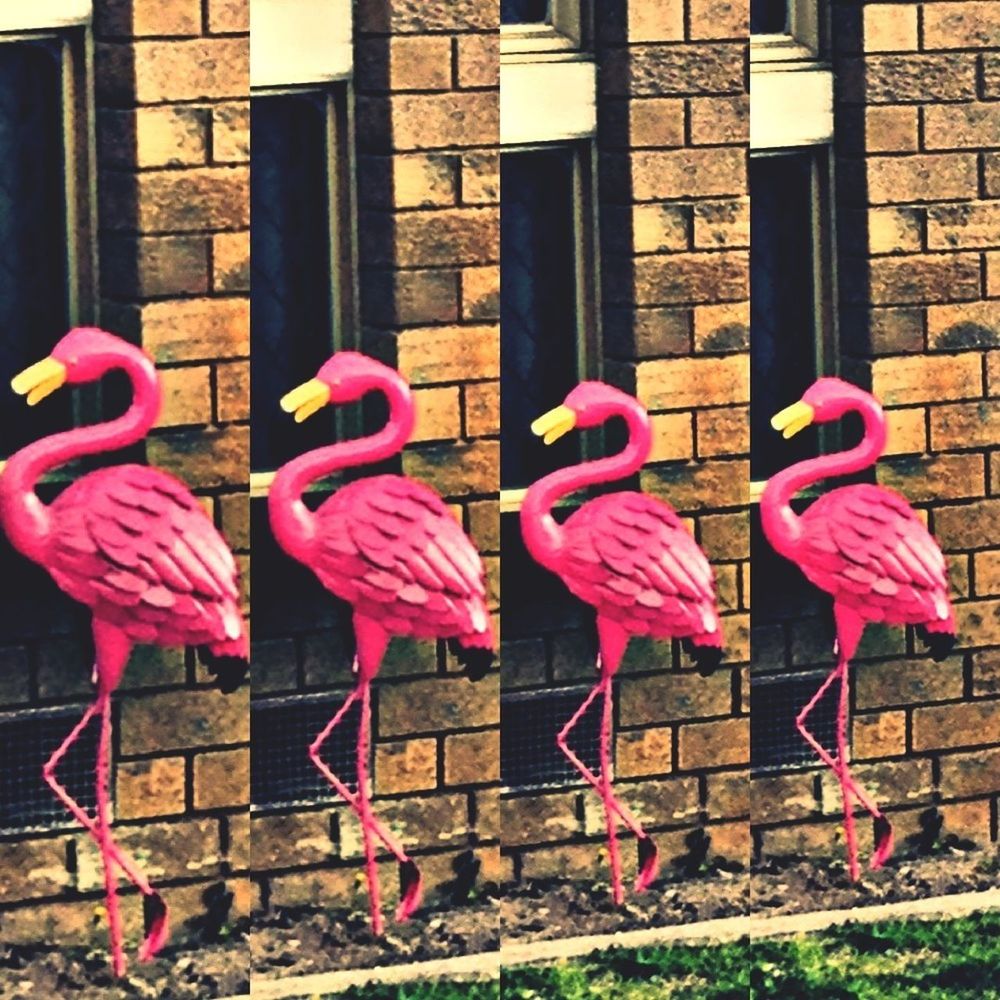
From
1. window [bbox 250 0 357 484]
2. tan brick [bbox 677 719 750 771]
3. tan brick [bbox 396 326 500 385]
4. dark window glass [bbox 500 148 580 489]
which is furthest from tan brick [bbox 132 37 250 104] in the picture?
tan brick [bbox 677 719 750 771]

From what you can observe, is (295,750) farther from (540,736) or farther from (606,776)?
(606,776)

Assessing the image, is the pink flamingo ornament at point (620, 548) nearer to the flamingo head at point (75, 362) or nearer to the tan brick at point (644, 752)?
the tan brick at point (644, 752)

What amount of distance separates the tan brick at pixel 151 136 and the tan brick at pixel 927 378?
3.34m

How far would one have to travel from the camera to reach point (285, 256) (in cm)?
1675

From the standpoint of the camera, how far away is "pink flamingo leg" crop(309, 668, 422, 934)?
16895mm

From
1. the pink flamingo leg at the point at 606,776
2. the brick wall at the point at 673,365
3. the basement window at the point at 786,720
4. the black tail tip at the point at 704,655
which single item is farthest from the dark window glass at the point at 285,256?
the basement window at the point at 786,720

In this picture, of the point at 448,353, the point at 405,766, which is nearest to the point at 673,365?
the point at 448,353

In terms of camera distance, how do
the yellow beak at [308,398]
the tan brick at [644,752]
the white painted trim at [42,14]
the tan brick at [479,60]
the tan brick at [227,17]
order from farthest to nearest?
1. the tan brick at [644,752]
2. the tan brick at [479,60]
3. the yellow beak at [308,398]
4. the tan brick at [227,17]
5. the white painted trim at [42,14]

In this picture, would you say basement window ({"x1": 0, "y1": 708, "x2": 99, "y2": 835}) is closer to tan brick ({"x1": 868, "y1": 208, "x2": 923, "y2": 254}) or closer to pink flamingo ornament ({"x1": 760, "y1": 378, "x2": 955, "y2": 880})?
pink flamingo ornament ({"x1": 760, "y1": 378, "x2": 955, "y2": 880})

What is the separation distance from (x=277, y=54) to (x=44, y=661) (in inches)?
96.8

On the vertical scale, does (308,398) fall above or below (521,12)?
below

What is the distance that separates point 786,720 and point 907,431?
1312mm

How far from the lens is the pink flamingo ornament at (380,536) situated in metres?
16.5

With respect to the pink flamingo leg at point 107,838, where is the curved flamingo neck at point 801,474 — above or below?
above
